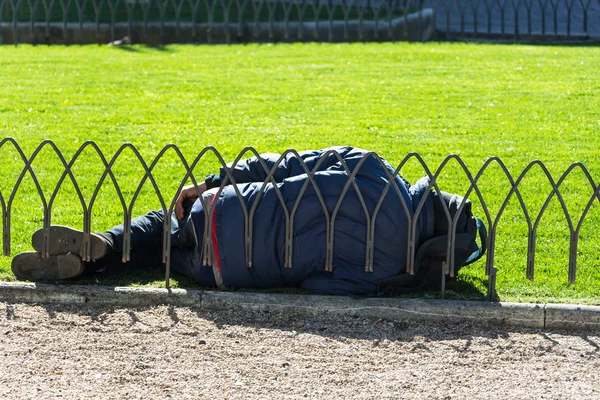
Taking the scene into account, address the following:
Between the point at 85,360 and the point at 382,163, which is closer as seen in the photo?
the point at 85,360

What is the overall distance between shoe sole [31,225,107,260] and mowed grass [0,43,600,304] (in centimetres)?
27

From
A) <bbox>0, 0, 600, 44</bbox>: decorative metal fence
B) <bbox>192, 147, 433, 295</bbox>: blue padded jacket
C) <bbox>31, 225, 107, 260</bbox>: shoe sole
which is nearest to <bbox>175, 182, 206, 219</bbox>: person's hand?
<bbox>192, 147, 433, 295</bbox>: blue padded jacket

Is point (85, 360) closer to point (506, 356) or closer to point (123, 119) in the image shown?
point (506, 356)

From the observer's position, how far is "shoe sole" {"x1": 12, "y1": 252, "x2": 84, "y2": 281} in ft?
20.6

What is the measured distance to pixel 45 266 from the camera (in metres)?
6.32

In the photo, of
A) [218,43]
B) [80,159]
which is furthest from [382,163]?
[218,43]

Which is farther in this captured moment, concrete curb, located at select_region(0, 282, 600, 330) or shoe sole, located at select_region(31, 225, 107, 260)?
shoe sole, located at select_region(31, 225, 107, 260)

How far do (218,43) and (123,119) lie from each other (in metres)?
4.92

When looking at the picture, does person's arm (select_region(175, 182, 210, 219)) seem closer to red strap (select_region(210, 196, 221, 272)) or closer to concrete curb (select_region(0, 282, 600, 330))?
red strap (select_region(210, 196, 221, 272))

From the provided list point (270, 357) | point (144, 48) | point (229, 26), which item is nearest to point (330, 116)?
point (144, 48)

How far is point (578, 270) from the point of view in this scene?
6723 millimetres

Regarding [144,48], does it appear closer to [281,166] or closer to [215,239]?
[281,166]

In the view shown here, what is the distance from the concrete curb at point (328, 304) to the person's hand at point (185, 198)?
600 millimetres

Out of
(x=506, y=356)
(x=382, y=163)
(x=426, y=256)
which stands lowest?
(x=506, y=356)
